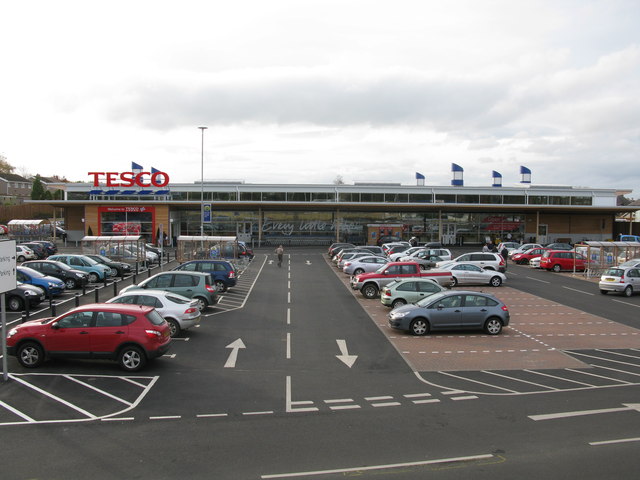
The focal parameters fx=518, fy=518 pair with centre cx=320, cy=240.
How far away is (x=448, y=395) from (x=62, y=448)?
7.43m

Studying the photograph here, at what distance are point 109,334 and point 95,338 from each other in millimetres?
346

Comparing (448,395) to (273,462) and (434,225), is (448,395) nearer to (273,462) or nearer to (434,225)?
(273,462)

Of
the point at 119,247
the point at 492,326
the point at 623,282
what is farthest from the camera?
the point at 119,247

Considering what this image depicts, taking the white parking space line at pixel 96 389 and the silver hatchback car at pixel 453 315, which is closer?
the white parking space line at pixel 96 389

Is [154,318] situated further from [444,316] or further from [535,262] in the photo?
[535,262]

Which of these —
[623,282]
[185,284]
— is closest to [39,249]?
[185,284]

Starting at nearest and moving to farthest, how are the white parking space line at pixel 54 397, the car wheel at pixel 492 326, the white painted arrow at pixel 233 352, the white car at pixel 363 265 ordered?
1. the white parking space line at pixel 54 397
2. the white painted arrow at pixel 233 352
3. the car wheel at pixel 492 326
4. the white car at pixel 363 265

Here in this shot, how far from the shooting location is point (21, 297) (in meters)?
19.5

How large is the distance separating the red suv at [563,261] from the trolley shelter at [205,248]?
22.2m

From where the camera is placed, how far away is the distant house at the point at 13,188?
106 m

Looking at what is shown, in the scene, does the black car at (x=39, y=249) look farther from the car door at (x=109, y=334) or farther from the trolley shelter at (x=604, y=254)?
the trolley shelter at (x=604, y=254)

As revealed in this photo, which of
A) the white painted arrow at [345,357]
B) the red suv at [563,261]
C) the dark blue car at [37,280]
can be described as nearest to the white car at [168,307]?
the white painted arrow at [345,357]

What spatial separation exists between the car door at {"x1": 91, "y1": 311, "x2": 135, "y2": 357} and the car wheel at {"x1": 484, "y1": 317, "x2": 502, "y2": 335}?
11019 mm

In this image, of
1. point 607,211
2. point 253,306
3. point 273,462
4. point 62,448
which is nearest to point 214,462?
point 273,462
